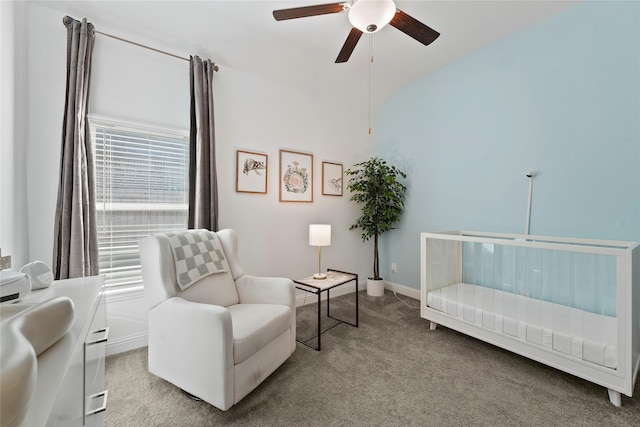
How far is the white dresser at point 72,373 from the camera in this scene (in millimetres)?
522

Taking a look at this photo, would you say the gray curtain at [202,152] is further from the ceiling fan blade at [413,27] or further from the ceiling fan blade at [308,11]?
the ceiling fan blade at [413,27]

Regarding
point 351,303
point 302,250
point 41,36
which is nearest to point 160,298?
point 302,250

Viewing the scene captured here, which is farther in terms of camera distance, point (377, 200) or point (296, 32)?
point (377, 200)

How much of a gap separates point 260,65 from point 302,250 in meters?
2.13

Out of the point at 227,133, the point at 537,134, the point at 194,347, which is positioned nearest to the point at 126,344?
the point at 194,347

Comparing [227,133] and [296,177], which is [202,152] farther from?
[296,177]

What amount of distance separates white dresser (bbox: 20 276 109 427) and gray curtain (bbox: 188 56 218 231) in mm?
1123

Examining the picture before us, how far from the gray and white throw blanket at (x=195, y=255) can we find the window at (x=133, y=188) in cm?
54

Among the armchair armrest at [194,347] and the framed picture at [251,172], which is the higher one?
the framed picture at [251,172]

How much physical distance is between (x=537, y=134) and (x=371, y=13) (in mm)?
2031

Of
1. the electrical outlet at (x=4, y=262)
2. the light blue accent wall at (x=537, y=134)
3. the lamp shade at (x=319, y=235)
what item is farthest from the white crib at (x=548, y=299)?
the electrical outlet at (x=4, y=262)

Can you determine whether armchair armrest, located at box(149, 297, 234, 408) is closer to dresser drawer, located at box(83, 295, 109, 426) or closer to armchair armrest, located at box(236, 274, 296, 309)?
dresser drawer, located at box(83, 295, 109, 426)

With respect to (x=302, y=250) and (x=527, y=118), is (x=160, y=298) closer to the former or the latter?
(x=302, y=250)

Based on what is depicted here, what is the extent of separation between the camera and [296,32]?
2.62 m
